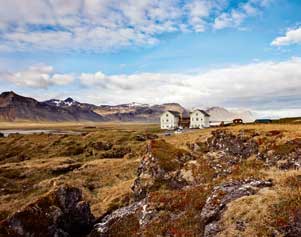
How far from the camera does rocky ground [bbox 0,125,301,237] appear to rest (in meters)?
17.2

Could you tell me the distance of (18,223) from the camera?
70.5 ft

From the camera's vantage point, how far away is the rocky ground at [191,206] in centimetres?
1720

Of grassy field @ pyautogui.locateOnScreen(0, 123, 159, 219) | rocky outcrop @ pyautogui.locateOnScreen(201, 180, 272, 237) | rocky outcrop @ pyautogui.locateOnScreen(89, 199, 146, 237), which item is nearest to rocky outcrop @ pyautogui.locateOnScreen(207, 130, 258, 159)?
grassy field @ pyautogui.locateOnScreen(0, 123, 159, 219)

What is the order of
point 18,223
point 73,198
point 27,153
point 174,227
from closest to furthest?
point 174,227, point 18,223, point 73,198, point 27,153

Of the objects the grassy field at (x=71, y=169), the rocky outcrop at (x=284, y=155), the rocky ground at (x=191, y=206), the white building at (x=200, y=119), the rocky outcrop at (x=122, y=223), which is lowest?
the grassy field at (x=71, y=169)

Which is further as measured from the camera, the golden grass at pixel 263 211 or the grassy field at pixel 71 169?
the grassy field at pixel 71 169

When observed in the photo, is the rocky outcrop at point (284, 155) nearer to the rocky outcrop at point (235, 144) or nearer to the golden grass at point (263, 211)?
the rocky outcrop at point (235, 144)

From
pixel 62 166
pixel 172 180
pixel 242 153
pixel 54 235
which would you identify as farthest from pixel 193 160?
pixel 62 166

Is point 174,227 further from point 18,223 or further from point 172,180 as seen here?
point 172,180

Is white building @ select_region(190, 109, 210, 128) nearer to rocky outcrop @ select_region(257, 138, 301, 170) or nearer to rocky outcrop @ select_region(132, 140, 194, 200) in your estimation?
rocky outcrop @ select_region(257, 138, 301, 170)

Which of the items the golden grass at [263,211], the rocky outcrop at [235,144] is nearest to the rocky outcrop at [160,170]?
the rocky outcrop at [235,144]

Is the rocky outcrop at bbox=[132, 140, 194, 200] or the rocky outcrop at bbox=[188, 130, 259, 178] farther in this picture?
the rocky outcrop at bbox=[188, 130, 259, 178]

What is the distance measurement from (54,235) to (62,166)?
56956 mm

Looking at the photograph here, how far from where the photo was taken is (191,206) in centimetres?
2223
